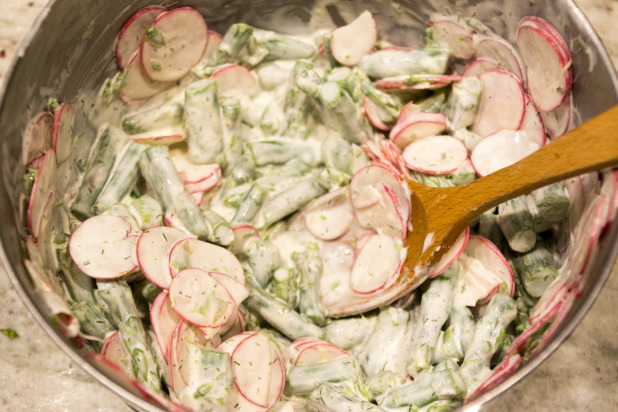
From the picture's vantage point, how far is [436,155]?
144 centimetres

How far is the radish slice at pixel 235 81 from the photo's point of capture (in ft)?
4.99

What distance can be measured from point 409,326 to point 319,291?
0.23 meters

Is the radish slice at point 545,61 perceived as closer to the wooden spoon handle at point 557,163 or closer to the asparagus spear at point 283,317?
the wooden spoon handle at point 557,163

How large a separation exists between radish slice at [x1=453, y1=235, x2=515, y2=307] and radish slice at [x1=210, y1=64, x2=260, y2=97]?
699 millimetres

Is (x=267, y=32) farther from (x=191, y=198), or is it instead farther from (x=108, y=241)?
(x=108, y=241)

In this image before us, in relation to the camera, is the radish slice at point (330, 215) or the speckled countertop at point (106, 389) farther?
the radish slice at point (330, 215)

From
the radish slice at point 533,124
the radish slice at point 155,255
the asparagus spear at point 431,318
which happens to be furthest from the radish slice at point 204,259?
the radish slice at point 533,124

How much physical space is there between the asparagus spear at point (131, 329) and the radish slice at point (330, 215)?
1.57ft

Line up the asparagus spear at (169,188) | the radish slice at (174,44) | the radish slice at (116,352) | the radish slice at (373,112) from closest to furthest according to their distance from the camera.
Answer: the radish slice at (116,352) → the asparagus spear at (169,188) → the radish slice at (174,44) → the radish slice at (373,112)

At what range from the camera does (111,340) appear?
3.71 feet

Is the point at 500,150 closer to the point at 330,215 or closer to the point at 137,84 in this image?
the point at 330,215

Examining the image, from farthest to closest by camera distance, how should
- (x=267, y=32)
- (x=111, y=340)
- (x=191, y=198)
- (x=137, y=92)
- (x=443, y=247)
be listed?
1. (x=267, y=32)
2. (x=137, y=92)
3. (x=191, y=198)
4. (x=443, y=247)
5. (x=111, y=340)

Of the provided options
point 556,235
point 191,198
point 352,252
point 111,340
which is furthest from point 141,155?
point 556,235

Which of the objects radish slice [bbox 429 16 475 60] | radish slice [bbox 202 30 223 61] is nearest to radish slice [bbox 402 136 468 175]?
radish slice [bbox 429 16 475 60]
